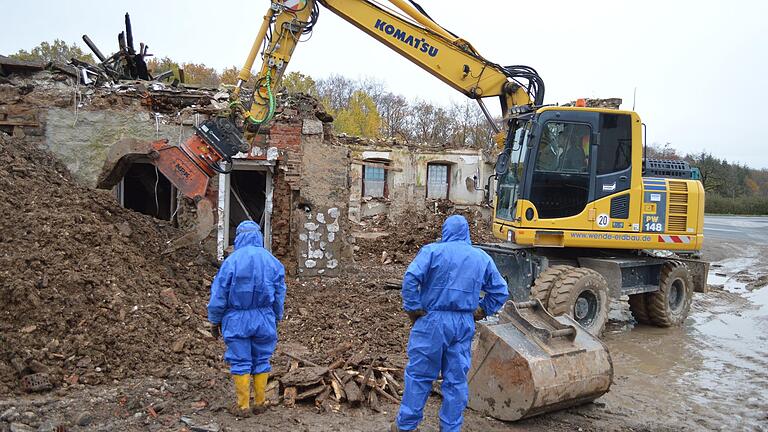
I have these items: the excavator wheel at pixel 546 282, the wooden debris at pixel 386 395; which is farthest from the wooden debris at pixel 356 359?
the excavator wheel at pixel 546 282

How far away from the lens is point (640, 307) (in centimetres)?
923

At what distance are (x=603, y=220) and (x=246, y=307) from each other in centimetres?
532

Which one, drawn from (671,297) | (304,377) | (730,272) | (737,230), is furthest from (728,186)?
(304,377)

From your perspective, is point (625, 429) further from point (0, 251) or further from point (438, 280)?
point (0, 251)

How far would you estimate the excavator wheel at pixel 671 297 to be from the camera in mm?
8914

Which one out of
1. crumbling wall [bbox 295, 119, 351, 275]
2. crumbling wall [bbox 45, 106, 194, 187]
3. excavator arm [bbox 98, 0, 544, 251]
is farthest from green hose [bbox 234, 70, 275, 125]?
crumbling wall [bbox 45, 106, 194, 187]

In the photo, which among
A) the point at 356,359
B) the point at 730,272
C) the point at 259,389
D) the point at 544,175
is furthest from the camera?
the point at 730,272

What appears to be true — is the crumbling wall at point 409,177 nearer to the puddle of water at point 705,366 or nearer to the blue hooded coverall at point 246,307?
the puddle of water at point 705,366

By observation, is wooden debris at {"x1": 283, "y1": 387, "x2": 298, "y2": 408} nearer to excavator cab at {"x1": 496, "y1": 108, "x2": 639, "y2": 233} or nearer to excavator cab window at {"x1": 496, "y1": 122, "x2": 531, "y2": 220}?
excavator cab at {"x1": 496, "y1": 108, "x2": 639, "y2": 233}

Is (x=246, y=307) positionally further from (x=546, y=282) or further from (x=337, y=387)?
(x=546, y=282)

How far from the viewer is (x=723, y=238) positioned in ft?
68.0

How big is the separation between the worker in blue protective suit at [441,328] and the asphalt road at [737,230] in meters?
18.9

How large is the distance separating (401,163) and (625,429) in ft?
51.7

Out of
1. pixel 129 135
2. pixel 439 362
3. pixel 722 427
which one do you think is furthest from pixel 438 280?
pixel 129 135
